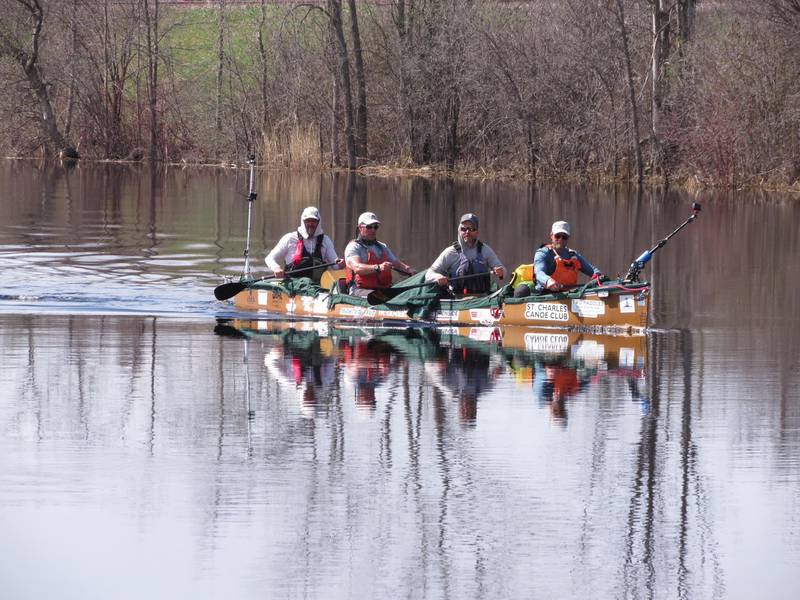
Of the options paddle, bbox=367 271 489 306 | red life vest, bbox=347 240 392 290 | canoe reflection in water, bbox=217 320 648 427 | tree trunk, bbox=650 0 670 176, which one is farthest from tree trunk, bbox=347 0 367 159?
canoe reflection in water, bbox=217 320 648 427

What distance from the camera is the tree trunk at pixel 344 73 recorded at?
4809cm

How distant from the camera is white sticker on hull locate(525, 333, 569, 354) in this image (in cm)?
1636

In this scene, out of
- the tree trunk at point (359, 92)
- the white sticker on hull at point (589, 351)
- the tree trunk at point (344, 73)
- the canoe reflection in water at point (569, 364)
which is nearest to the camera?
the canoe reflection in water at point (569, 364)

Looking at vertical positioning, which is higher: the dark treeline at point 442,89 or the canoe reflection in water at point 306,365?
the dark treeline at point 442,89

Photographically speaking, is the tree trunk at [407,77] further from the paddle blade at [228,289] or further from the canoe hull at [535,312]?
the canoe hull at [535,312]

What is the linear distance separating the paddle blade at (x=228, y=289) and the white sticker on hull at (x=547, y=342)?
407 cm

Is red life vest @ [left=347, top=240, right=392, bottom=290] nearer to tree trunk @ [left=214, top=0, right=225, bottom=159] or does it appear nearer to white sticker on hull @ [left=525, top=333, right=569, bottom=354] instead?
white sticker on hull @ [left=525, top=333, right=569, bottom=354]

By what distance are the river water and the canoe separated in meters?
0.29

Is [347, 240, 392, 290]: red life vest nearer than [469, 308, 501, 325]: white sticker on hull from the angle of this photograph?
No

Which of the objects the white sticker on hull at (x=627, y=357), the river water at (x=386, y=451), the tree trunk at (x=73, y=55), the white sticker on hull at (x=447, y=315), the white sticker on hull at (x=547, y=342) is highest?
the tree trunk at (x=73, y=55)

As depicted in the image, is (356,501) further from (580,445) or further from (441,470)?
(580,445)

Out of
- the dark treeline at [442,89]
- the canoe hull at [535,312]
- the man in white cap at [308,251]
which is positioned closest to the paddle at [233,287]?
the man in white cap at [308,251]

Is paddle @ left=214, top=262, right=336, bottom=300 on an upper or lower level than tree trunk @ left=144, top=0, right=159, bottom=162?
lower

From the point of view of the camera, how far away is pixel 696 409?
507 inches
